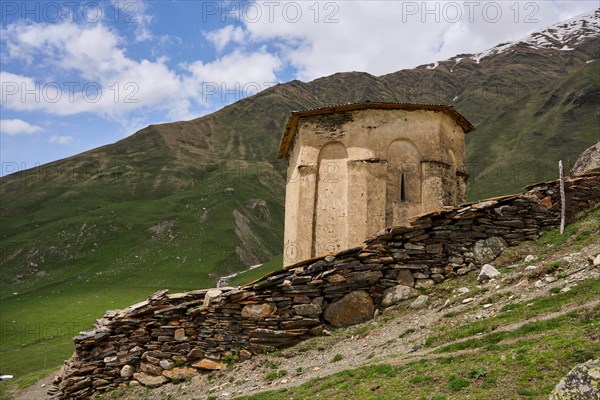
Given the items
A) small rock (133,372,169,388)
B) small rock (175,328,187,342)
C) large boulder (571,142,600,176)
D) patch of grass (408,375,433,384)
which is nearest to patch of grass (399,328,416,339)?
patch of grass (408,375,433,384)

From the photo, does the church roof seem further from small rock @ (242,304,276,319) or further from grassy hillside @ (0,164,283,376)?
grassy hillside @ (0,164,283,376)

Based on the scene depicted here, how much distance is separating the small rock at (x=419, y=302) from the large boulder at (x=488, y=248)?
7.45 ft

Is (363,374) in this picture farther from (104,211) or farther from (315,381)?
(104,211)

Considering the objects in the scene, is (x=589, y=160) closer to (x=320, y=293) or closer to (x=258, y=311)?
(x=320, y=293)

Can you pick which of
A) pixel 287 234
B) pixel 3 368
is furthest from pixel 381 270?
pixel 3 368

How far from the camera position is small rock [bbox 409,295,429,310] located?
14.3 meters

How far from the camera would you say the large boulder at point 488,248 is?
1528 centimetres

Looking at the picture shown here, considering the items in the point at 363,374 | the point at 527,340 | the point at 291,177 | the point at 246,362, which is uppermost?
the point at 291,177

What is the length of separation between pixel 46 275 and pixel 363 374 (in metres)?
79.0

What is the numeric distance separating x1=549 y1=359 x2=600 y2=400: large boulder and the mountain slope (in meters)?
Answer: 37.4

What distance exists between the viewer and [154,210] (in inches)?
4085

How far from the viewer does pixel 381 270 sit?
50.2 ft

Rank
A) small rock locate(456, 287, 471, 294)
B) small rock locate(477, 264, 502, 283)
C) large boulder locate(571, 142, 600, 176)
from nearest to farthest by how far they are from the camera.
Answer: small rock locate(456, 287, 471, 294), small rock locate(477, 264, 502, 283), large boulder locate(571, 142, 600, 176)

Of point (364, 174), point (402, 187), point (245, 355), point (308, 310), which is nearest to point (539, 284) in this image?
point (308, 310)
